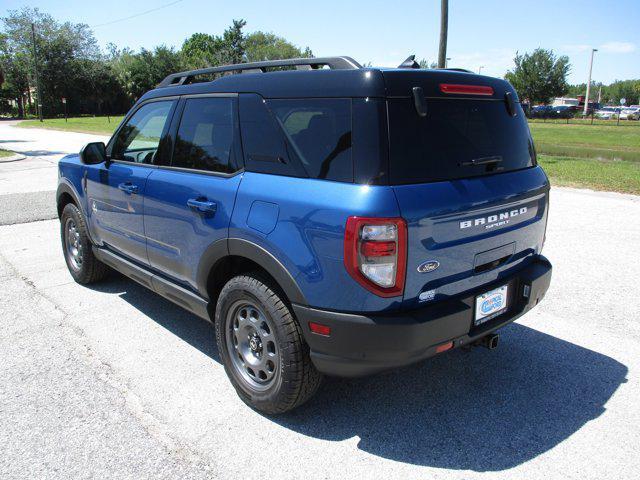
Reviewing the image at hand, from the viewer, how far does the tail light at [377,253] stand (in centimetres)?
229

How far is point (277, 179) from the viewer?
106 inches

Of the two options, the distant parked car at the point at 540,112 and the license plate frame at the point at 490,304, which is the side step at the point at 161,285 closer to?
the license plate frame at the point at 490,304

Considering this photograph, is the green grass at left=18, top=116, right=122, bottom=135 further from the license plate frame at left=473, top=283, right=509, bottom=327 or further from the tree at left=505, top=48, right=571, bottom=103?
the tree at left=505, top=48, right=571, bottom=103

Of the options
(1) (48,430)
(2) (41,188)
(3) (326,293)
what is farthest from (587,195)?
(2) (41,188)

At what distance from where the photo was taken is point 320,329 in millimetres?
2488

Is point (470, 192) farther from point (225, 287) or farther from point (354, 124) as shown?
point (225, 287)

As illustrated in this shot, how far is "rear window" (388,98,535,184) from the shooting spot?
2.41m

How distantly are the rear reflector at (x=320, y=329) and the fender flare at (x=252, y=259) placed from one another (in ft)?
0.37

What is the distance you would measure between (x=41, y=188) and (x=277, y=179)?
9.69 meters

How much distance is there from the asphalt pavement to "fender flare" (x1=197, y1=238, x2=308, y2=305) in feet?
2.59

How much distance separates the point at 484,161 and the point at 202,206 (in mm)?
1634

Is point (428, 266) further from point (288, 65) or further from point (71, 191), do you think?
point (71, 191)

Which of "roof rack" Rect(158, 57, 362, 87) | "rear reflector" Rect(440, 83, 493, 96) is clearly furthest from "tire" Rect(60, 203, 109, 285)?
"rear reflector" Rect(440, 83, 493, 96)

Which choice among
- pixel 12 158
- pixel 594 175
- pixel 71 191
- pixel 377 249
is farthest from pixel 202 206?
pixel 12 158
